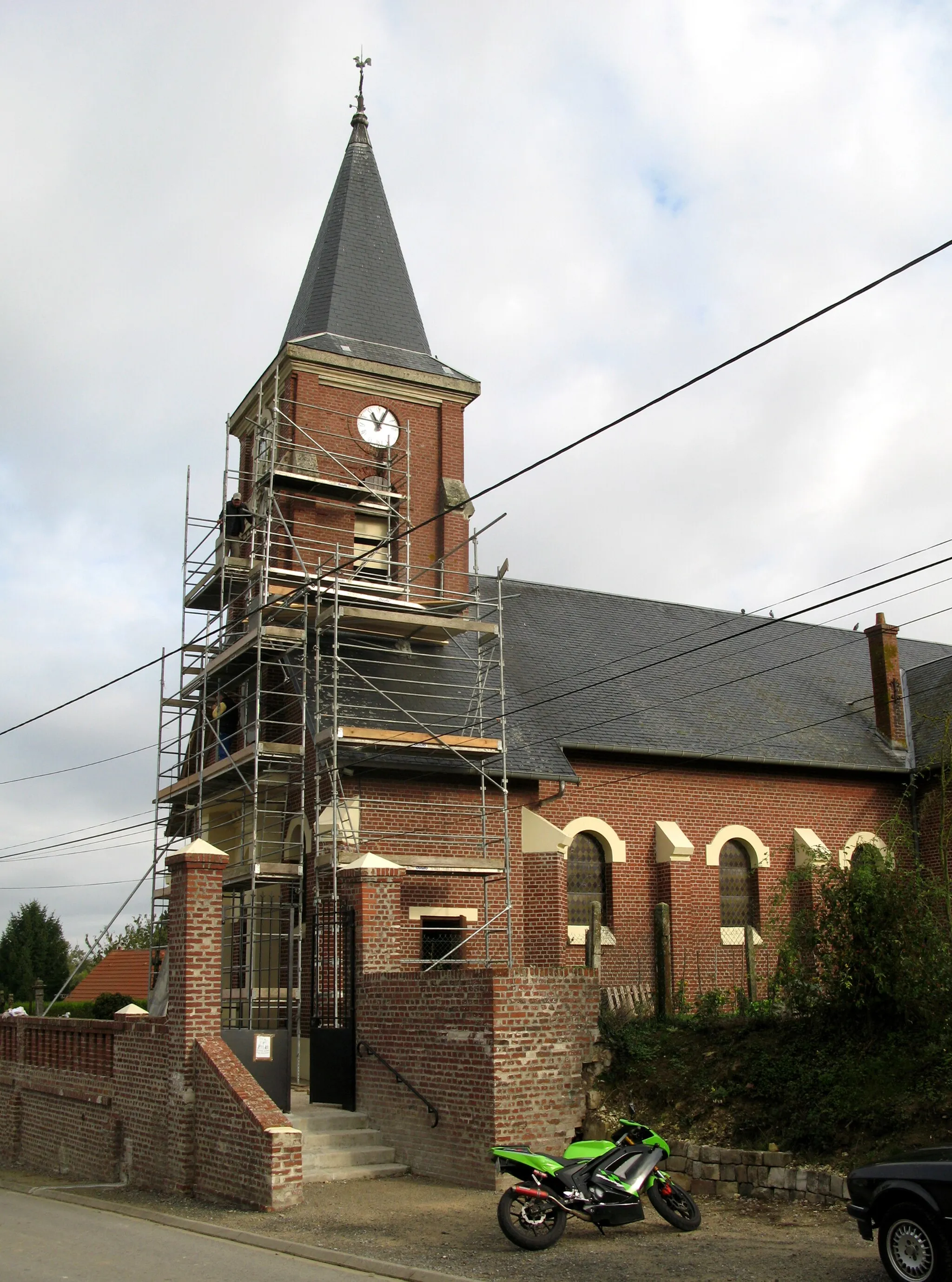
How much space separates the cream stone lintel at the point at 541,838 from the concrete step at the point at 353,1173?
8.82m

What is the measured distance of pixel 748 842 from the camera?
25641 mm

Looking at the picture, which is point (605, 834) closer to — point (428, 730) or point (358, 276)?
point (428, 730)

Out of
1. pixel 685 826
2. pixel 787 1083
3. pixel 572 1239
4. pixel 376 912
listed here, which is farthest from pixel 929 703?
pixel 572 1239

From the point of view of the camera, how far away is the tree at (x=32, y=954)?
66.8 m

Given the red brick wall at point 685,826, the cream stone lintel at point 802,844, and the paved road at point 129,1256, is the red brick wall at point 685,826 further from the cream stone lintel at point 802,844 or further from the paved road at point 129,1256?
the paved road at point 129,1256

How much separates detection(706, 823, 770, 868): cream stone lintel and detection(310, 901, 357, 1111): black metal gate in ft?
35.0

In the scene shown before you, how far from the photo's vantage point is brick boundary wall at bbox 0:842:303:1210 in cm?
1245

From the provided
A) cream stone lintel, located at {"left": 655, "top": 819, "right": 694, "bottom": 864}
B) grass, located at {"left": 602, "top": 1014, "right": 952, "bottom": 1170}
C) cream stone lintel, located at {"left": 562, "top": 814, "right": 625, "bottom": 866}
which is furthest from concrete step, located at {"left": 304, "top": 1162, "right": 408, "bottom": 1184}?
cream stone lintel, located at {"left": 655, "top": 819, "right": 694, "bottom": 864}

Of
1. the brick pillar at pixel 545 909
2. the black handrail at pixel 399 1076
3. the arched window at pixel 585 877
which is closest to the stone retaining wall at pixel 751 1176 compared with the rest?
the black handrail at pixel 399 1076

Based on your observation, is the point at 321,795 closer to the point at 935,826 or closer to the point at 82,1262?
the point at 82,1262

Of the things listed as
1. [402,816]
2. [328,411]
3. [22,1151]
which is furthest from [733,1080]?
[328,411]

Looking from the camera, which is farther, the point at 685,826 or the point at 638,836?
the point at 685,826

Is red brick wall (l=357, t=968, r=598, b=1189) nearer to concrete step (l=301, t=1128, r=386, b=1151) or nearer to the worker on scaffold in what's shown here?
concrete step (l=301, t=1128, r=386, b=1151)

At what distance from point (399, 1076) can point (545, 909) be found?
26.3ft
